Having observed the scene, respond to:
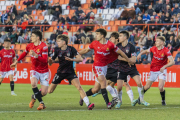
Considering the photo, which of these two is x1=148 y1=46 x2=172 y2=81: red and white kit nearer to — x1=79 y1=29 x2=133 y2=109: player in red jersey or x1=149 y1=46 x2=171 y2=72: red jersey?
x1=149 y1=46 x2=171 y2=72: red jersey

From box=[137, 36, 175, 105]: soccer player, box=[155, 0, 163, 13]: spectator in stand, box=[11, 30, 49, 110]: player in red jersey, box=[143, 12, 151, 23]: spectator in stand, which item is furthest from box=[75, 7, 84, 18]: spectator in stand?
box=[11, 30, 49, 110]: player in red jersey

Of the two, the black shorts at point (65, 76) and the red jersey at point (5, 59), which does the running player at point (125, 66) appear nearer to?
the black shorts at point (65, 76)

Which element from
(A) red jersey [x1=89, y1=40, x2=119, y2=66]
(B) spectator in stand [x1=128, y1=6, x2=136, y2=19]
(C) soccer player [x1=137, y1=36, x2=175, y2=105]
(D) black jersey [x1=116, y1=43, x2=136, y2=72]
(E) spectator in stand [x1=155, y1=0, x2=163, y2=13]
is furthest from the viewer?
(B) spectator in stand [x1=128, y1=6, x2=136, y2=19]

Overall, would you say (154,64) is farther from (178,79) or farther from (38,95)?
(178,79)

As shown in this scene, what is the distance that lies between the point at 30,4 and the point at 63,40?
24.0m

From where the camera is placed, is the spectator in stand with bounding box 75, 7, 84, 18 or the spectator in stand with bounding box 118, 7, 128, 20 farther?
the spectator in stand with bounding box 75, 7, 84, 18

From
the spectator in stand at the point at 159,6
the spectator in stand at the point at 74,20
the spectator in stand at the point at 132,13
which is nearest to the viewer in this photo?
the spectator in stand at the point at 159,6

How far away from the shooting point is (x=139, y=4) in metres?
24.8

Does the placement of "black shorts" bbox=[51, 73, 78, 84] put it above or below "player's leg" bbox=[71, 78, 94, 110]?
above

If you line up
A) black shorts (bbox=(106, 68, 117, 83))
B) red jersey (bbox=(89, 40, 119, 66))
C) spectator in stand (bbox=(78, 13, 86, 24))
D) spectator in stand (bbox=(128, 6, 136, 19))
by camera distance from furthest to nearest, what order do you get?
1. spectator in stand (bbox=(78, 13, 86, 24))
2. spectator in stand (bbox=(128, 6, 136, 19))
3. black shorts (bbox=(106, 68, 117, 83))
4. red jersey (bbox=(89, 40, 119, 66))

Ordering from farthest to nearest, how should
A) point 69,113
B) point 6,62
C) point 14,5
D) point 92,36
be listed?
point 14,5, point 92,36, point 6,62, point 69,113

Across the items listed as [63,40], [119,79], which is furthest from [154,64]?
[63,40]

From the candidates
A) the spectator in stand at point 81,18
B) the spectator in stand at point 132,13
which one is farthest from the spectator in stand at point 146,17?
the spectator in stand at point 81,18

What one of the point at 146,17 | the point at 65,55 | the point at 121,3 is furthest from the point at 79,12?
the point at 65,55
